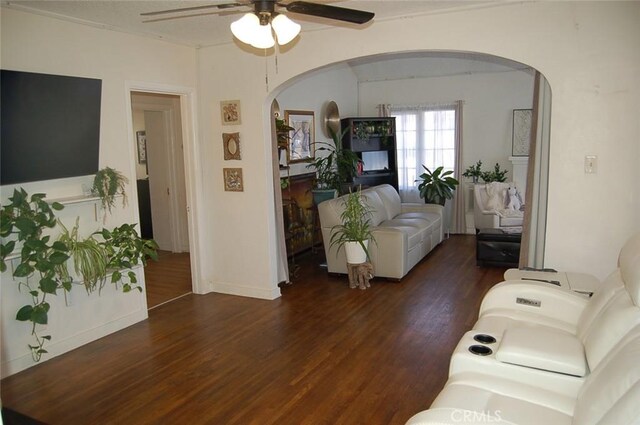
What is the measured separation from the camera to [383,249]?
5.49 meters

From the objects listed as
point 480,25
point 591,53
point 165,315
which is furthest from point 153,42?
point 591,53

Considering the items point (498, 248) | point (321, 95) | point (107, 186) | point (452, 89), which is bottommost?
point (498, 248)

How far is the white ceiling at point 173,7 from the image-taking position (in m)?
3.49

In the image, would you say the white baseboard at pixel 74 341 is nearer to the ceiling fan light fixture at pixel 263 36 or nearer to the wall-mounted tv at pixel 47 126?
the wall-mounted tv at pixel 47 126

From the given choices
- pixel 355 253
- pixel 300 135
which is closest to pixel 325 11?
pixel 355 253

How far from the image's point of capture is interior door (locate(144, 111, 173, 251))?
7109 mm

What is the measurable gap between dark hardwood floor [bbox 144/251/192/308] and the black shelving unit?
2.96 meters

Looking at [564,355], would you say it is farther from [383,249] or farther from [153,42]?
[153,42]

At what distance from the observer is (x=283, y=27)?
266 centimetres

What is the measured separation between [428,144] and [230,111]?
172 inches

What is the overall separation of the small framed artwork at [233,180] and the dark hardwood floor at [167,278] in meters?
1.30

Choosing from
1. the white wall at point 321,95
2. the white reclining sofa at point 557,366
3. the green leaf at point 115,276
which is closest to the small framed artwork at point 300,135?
the white wall at point 321,95

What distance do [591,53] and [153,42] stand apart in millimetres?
3739

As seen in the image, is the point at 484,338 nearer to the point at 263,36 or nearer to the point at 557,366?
the point at 557,366
